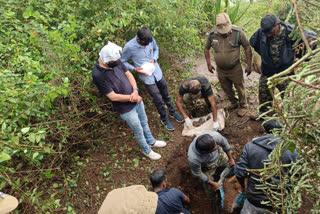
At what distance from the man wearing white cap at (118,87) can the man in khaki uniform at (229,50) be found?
59.5 inches

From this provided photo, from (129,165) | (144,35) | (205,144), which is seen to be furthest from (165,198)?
(144,35)

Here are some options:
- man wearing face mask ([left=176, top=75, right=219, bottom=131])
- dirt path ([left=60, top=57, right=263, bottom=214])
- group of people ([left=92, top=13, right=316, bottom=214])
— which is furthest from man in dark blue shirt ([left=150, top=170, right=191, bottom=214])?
man wearing face mask ([left=176, top=75, right=219, bottom=131])

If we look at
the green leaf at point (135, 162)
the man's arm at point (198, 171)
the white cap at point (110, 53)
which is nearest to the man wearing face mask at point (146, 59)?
the white cap at point (110, 53)

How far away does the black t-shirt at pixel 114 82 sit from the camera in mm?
2715

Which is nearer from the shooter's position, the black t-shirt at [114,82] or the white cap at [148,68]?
the black t-shirt at [114,82]

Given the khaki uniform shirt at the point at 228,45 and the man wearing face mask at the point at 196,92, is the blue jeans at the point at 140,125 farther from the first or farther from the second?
the khaki uniform shirt at the point at 228,45

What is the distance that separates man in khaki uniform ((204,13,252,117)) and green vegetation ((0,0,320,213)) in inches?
26.8

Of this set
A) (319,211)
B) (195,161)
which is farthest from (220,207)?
(319,211)

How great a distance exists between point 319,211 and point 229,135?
9.15 ft

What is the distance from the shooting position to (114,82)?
9.37 ft

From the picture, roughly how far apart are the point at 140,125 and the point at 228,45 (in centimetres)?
182

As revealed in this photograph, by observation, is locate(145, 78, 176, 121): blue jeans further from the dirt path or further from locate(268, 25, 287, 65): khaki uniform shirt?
locate(268, 25, 287, 65): khaki uniform shirt

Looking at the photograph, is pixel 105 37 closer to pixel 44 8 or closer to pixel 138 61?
pixel 138 61

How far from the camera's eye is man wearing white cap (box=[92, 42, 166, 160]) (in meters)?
2.67
